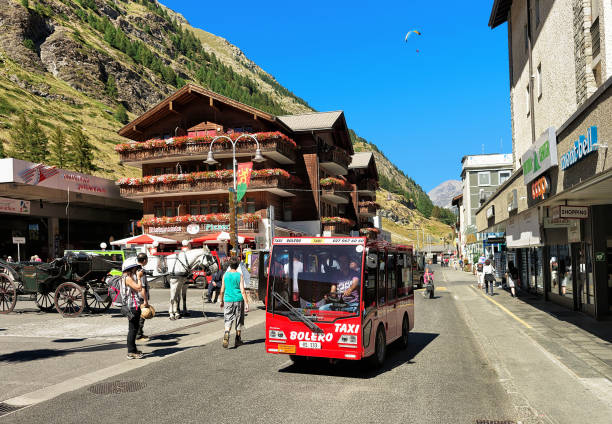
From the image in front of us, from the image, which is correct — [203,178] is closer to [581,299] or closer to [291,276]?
[581,299]

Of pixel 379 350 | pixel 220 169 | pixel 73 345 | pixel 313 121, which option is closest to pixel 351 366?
pixel 379 350

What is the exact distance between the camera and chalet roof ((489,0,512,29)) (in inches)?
1143

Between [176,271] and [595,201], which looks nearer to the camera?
[595,201]

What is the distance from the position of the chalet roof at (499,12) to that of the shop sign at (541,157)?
43.8 feet

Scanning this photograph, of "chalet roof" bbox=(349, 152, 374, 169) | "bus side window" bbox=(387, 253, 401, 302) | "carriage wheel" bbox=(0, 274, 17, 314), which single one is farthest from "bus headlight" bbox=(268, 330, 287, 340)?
"chalet roof" bbox=(349, 152, 374, 169)

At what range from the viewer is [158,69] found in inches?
7224

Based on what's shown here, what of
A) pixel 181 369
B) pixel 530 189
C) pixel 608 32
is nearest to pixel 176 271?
pixel 181 369

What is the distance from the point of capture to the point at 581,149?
12148 millimetres

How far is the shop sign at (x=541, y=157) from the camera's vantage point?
14.9 meters

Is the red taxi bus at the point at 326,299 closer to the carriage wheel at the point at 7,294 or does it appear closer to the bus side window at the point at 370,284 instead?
the bus side window at the point at 370,284

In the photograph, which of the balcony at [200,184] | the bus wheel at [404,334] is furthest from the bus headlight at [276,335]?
the balcony at [200,184]

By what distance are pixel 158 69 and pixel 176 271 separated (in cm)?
17904

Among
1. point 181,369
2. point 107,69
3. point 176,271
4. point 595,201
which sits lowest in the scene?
point 181,369

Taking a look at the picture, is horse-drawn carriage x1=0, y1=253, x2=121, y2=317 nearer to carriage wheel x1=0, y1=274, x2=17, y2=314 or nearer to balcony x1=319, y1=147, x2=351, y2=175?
carriage wheel x1=0, y1=274, x2=17, y2=314
